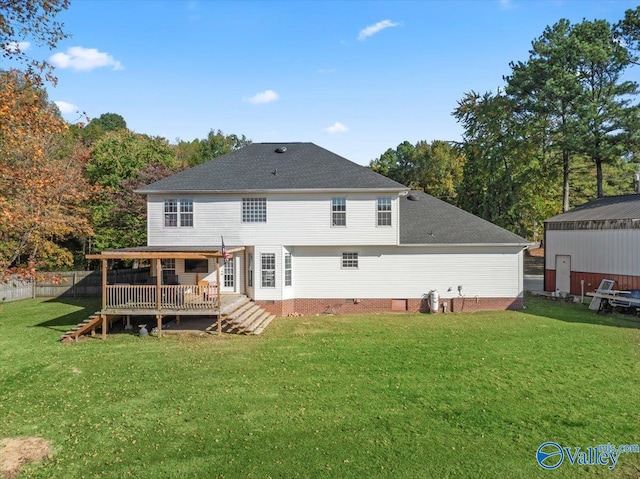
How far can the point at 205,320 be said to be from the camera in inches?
747

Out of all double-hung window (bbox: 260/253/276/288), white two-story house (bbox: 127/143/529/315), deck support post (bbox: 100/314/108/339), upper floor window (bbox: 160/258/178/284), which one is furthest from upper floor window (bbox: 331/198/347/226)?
deck support post (bbox: 100/314/108/339)

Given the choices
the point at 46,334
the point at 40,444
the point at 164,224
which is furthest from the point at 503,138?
the point at 40,444

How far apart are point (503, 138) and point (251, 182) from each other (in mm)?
26373

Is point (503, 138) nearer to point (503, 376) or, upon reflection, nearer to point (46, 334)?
point (503, 376)

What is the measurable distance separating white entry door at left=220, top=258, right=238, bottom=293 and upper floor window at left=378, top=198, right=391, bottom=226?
7.31m

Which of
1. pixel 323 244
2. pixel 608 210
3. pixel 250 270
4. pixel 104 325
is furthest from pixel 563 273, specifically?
pixel 104 325

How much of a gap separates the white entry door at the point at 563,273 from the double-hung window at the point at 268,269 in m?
18.2

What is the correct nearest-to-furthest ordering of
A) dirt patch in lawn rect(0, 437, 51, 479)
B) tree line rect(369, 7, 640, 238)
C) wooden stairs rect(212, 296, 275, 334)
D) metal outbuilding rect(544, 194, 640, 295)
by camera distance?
dirt patch in lawn rect(0, 437, 51, 479) < wooden stairs rect(212, 296, 275, 334) < metal outbuilding rect(544, 194, 640, 295) < tree line rect(369, 7, 640, 238)

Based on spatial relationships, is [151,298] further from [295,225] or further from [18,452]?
[18,452]

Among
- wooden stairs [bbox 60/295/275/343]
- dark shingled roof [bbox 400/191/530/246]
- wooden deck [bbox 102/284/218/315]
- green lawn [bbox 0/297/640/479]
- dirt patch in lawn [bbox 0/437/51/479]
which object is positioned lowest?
dirt patch in lawn [bbox 0/437/51/479]

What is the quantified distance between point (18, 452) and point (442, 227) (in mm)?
18641

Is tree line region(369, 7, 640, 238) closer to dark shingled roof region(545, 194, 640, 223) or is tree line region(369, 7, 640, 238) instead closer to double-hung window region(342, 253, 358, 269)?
dark shingled roof region(545, 194, 640, 223)

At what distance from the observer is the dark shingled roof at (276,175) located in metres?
20.0

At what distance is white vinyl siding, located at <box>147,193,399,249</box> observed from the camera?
2014 cm
